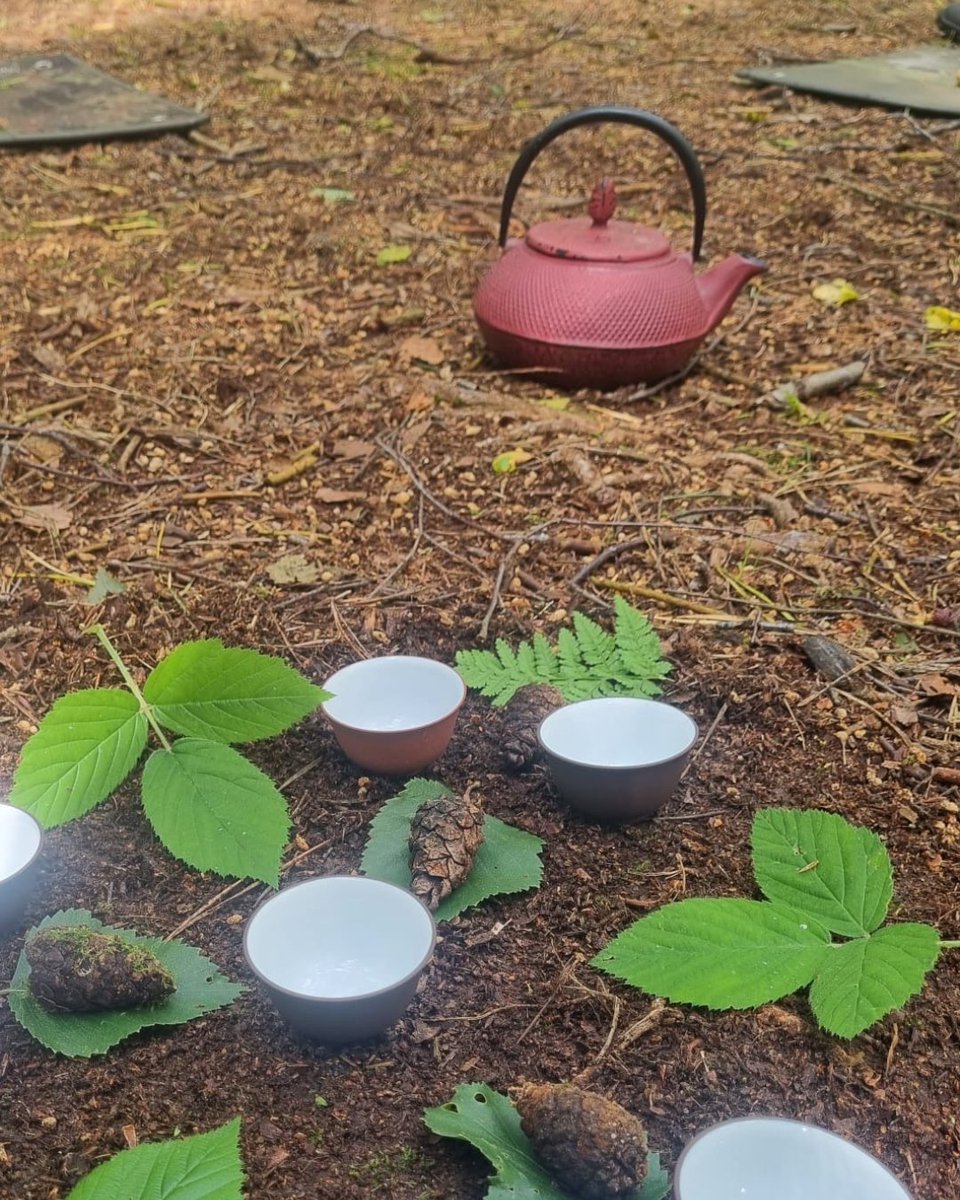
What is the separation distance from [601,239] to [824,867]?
1.84 metres

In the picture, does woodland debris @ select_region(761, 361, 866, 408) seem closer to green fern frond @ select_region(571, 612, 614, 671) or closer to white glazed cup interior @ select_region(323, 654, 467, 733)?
green fern frond @ select_region(571, 612, 614, 671)

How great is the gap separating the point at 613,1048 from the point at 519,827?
1.27 feet

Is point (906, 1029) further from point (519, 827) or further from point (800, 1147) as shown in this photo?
point (519, 827)

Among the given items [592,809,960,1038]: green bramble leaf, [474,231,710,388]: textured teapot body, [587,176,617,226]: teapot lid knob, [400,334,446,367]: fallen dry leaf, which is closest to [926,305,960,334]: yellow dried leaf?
[474,231,710,388]: textured teapot body

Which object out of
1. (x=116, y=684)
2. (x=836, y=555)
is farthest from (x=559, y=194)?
(x=116, y=684)

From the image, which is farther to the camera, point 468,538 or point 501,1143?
point 468,538

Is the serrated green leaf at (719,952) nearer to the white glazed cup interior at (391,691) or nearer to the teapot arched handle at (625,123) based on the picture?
the white glazed cup interior at (391,691)

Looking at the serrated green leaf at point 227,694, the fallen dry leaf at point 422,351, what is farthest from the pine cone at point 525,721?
the fallen dry leaf at point 422,351

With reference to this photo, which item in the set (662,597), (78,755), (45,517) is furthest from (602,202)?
(78,755)

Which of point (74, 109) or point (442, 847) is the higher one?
point (74, 109)

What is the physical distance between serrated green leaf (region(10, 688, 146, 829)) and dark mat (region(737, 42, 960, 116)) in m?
4.37

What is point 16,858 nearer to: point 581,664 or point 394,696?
point 394,696

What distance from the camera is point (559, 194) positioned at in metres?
4.27

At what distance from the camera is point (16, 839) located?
151 centimetres
